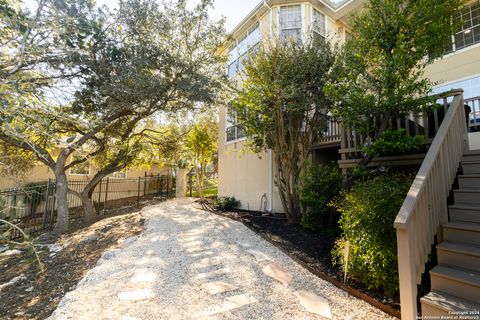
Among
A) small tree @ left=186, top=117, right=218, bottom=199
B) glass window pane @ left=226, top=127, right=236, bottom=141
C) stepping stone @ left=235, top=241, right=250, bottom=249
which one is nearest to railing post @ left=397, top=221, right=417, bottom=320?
stepping stone @ left=235, top=241, right=250, bottom=249

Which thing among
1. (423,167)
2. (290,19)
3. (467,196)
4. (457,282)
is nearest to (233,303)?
(457,282)

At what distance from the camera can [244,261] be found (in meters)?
4.50

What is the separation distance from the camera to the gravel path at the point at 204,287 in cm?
298

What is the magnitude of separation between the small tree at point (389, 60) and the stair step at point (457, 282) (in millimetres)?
2669

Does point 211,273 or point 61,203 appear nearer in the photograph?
point 211,273

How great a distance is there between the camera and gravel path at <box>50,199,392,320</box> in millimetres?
2984

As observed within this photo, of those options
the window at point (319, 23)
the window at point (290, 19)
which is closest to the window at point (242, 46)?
the window at point (290, 19)

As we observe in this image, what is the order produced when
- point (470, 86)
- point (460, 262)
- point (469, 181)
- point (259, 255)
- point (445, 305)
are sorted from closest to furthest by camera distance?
point (445, 305)
point (460, 262)
point (469, 181)
point (259, 255)
point (470, 86)

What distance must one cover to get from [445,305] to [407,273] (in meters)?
0.49

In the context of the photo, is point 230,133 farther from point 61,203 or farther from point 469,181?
point 469,181

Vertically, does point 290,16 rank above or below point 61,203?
above

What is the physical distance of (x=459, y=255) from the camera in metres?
2.87

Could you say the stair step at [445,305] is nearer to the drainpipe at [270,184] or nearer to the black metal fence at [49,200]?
the black metal fence at [49,200]

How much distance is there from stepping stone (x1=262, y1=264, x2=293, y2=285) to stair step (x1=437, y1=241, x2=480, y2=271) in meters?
2.10
